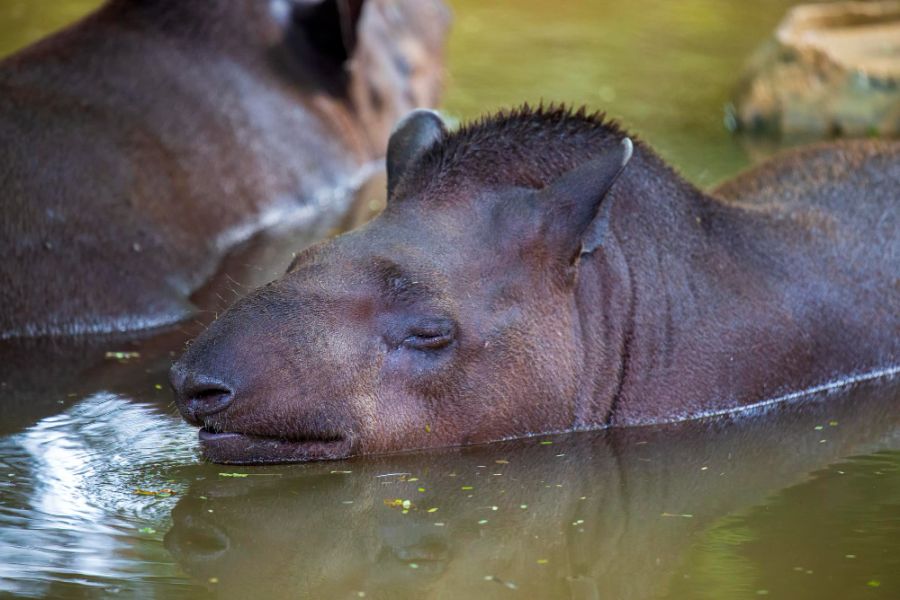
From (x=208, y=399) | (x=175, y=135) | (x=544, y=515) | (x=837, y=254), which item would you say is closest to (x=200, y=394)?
(x=208, y=399)

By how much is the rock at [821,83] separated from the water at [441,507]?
4.94 m

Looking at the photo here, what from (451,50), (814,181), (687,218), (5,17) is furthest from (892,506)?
(5,17)

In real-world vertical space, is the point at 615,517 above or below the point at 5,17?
below

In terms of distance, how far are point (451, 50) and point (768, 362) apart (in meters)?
8.73

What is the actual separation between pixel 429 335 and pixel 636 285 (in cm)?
106

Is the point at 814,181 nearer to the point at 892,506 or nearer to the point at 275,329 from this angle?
the point at 892,506

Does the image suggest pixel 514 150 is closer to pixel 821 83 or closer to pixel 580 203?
pixel 580 203

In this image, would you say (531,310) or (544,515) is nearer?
(544,515)

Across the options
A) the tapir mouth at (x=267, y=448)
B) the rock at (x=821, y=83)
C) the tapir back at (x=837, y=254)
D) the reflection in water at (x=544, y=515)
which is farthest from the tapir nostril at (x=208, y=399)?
the rock at (x=821, y=83)

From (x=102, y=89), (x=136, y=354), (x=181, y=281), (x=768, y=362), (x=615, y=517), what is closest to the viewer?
(x=615, y=517)

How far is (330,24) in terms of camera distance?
437 inches

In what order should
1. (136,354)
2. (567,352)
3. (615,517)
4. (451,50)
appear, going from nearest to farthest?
(615,517) < (567,352) < (136,354) < (451,50)

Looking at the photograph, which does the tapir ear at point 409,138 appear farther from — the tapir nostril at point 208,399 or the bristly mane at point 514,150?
the tapir nostril at point 208,399

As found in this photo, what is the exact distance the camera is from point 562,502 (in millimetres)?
6207
